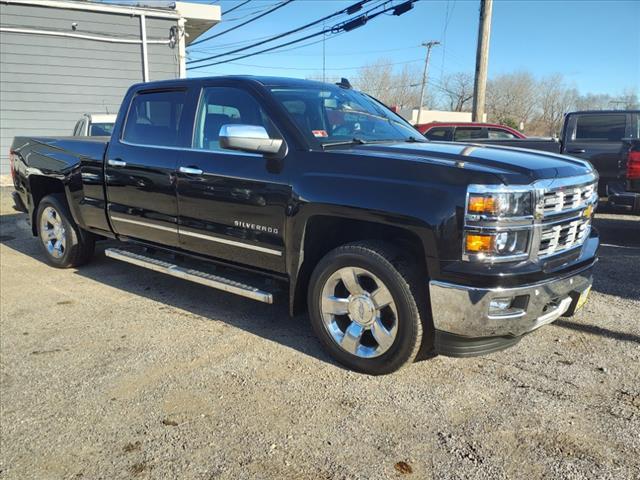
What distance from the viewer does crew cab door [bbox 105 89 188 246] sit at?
14.6 ft

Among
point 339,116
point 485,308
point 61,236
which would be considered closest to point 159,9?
point 61,236

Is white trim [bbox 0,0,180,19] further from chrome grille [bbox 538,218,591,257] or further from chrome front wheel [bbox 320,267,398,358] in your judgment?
chrome grille [bbox 538,218,591,257]

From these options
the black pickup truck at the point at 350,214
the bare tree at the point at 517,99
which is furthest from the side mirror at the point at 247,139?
the bare tree at the point at 517,99

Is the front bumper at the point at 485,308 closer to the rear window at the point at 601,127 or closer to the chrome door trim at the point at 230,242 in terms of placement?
the chrome door trim at the point at 230,242

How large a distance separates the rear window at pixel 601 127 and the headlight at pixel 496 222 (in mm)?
7239

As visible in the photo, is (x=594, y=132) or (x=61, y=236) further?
(x=594, y=132)

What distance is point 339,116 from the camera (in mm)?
4160

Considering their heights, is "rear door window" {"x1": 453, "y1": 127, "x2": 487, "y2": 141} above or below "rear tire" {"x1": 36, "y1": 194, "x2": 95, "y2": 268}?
above

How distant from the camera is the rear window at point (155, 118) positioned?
14.8 ft

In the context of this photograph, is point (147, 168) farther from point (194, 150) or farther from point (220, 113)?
point (220, 113)

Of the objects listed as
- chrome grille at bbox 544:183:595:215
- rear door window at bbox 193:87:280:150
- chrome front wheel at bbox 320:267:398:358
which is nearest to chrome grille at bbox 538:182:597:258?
chrome grille at bbox 544:183:595:215

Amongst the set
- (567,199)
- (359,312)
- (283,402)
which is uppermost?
(567,199)

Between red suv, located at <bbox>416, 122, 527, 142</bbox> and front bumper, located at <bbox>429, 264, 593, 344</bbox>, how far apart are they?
10.1 meters

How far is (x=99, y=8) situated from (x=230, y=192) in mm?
13488
